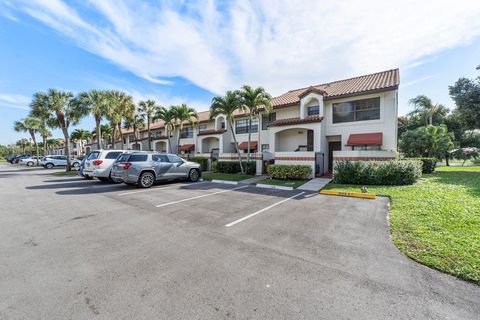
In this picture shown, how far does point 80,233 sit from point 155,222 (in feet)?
5.26

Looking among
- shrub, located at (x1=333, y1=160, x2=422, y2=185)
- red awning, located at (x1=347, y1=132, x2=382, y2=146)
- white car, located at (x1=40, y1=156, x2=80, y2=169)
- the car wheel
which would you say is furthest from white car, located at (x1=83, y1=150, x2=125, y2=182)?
white car, located at (x1=40, y1=156, x2=80, y2=169)

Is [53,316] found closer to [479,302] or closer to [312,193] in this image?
[479,302]

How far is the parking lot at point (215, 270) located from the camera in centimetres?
248

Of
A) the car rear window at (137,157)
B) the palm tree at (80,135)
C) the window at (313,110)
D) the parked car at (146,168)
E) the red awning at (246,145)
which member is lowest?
the parked car at (146,168)

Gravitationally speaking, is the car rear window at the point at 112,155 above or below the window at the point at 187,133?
below

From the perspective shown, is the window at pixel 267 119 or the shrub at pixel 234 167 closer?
the shrub at pixel 234 167

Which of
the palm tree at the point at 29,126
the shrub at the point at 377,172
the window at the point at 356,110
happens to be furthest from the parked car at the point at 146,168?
the palm tree at the point at 29,126

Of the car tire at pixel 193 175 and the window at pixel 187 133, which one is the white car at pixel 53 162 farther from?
the car tire at pixel 193 175

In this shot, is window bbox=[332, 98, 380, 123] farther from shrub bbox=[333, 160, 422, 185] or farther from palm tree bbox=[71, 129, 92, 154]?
palm tree bbox=[71, 129, 92, 154]

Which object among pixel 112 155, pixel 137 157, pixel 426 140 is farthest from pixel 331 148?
pixel 112 155

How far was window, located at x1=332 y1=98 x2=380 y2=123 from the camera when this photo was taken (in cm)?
1512

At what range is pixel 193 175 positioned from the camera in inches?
546

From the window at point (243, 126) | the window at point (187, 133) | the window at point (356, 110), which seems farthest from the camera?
the window at point (187, 133)

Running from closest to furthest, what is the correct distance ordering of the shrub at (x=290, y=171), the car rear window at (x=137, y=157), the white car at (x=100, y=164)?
1. the car rear window at (x=137, y=157)
2. the white car at (x=100, y=164)
3. the shrub at (x=290, y=171)
